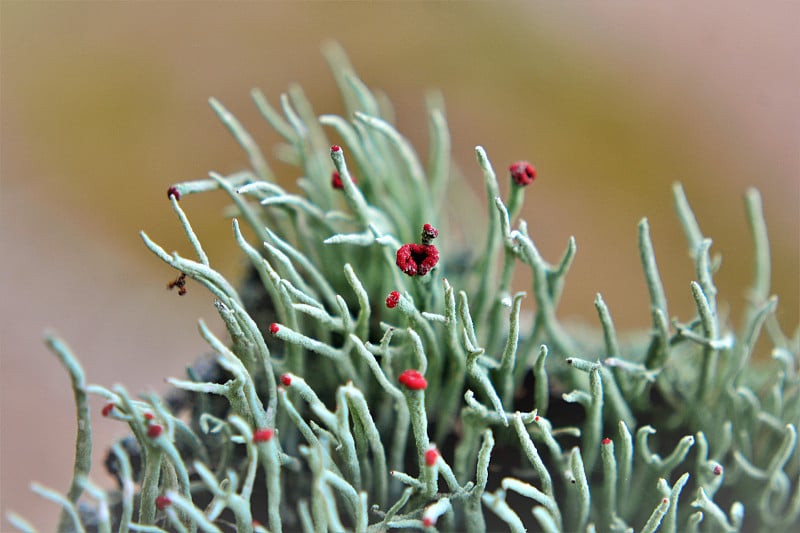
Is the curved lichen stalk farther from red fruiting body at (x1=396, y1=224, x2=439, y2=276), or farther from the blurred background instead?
the blurred background

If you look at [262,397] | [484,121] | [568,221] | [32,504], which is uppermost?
[484,121]

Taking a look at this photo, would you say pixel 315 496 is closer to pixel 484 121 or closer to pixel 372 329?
pixel 372 329

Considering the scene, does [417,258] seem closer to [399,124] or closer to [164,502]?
[164,502]

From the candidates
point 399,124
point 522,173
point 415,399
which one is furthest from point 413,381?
point 399,124

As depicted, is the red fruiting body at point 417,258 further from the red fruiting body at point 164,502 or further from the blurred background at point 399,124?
the blurred background at point 399,124

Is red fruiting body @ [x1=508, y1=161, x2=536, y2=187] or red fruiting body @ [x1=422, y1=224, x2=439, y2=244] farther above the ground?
red fruiting body @ [x1=508, y1=161, x2=536, y2=187]

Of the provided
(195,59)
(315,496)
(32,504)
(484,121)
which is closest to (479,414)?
(315,496)

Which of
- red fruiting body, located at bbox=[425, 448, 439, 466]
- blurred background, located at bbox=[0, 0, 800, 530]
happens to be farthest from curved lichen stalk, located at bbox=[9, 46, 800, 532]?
blurred background, located at bbox=[0, 0, 800, 530]
